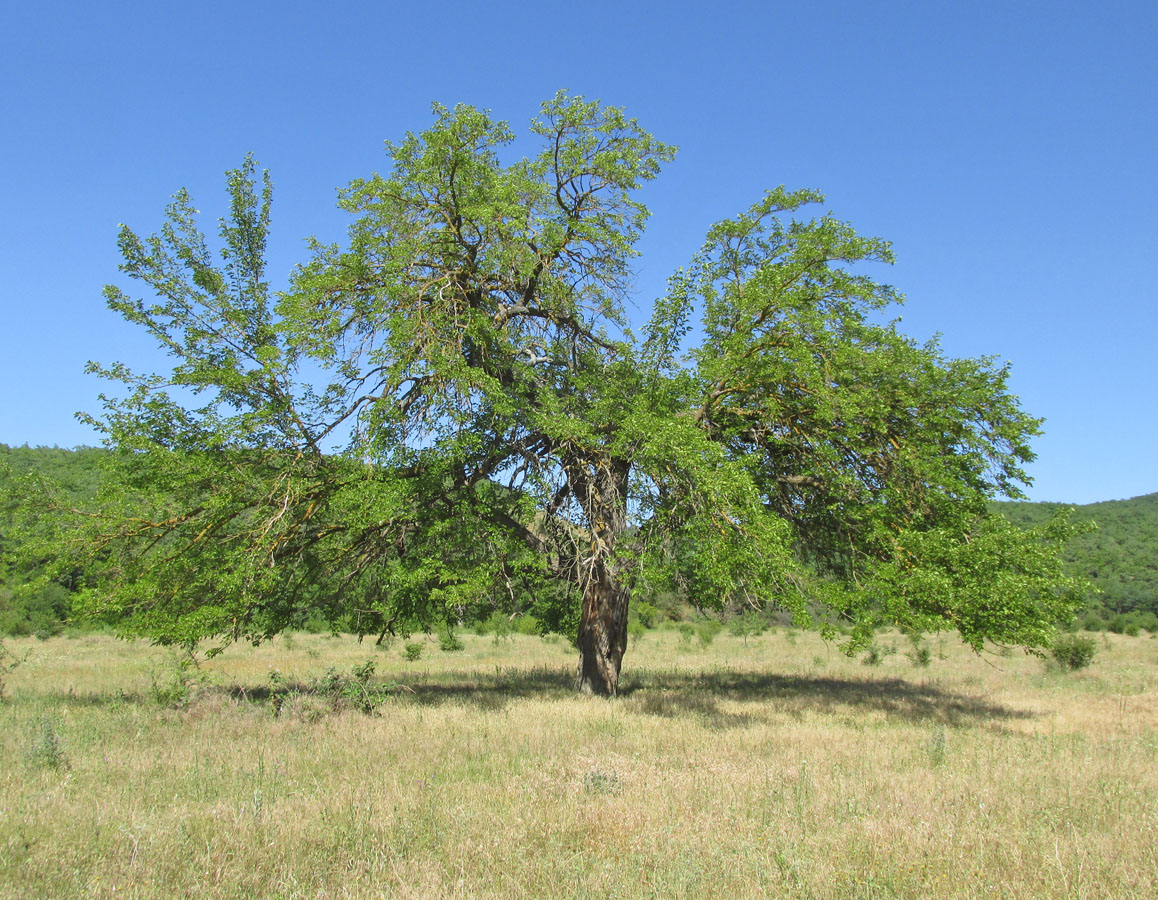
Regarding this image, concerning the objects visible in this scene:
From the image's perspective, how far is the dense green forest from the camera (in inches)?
441

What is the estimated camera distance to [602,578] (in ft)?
45.4

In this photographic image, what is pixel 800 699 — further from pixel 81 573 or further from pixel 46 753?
pixel 81 573

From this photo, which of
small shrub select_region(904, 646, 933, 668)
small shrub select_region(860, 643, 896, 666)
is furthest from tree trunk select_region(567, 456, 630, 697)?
small shrub select_region(904, 646, 933, 668)

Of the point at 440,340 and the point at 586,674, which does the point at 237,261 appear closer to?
the point at 440,340

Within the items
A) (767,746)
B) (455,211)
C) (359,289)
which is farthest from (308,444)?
(767,746)

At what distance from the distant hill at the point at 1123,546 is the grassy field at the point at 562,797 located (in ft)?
91.1

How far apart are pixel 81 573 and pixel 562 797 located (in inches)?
405

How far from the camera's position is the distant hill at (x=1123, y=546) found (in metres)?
49.3

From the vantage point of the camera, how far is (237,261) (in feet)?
41.6

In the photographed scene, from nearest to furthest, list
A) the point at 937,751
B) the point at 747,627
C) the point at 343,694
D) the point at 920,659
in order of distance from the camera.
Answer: the point at 937,751 < the point at 343,694 < the point at 920,659 < the point at 747,627

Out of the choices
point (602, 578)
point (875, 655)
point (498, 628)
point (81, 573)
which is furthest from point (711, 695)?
point (498, 628)

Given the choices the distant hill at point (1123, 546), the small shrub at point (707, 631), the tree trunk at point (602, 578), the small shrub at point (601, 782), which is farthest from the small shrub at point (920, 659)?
the small shrub at point (601, 782)

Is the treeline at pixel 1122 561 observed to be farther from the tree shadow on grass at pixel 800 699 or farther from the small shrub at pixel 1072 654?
the tree shadow on grass at pixel 800 699

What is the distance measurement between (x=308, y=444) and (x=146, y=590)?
3191 mm
